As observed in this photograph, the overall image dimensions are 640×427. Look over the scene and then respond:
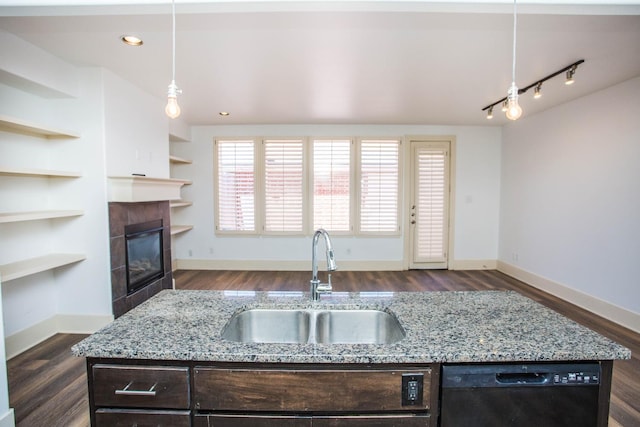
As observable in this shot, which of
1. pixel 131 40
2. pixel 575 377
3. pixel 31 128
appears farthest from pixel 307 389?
pixel 31 128

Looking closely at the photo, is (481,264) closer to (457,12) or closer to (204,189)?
(457,12)

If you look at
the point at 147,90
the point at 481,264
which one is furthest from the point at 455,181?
the point at 147,90

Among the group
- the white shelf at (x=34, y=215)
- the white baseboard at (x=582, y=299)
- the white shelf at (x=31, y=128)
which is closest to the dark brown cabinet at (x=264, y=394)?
the white shelf at (x=34, y=215)

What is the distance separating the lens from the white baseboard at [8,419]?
1700mm

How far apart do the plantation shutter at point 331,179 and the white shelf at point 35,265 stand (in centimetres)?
336

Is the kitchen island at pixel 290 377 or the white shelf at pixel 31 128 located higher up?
the white shelf at pixel 31 128

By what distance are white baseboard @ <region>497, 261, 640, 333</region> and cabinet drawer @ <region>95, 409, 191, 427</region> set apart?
4162 mm

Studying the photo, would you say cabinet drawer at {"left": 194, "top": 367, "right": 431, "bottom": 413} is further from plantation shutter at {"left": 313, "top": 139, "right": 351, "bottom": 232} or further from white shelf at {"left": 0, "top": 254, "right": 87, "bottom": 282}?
plantation shutter at {"left": 313, "top": 139, "right": 351, "bottom": 232}

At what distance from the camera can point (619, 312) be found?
3.17 m

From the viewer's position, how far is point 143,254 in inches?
138

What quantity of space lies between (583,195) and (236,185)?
16.3ft

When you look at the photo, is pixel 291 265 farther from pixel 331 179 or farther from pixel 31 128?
pixel 31 128

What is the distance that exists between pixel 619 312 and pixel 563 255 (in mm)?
910

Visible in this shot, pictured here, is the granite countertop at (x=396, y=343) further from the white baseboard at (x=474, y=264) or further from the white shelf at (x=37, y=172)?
the white baseboard at (x=474, y=264)
